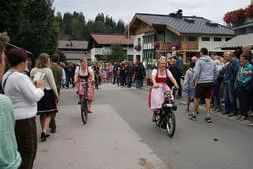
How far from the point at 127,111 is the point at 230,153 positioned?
15.3 ft

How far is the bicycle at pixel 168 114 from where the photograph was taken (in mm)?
5883

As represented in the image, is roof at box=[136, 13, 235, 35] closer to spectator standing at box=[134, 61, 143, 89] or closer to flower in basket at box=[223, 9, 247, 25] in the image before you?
spectator standing at box=[134, 61, 143, 89]

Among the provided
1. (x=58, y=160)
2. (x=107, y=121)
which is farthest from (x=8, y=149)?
(x=107, y=121)

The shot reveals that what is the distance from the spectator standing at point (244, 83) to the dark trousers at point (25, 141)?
234 inches

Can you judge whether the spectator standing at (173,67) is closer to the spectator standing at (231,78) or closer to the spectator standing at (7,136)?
the spectator standing at (231,78)

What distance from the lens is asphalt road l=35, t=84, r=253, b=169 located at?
445cm

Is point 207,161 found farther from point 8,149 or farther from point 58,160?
point 8,149

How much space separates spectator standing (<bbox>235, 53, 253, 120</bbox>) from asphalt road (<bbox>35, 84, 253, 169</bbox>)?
55cm

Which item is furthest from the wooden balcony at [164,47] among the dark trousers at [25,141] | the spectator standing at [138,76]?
the dark trousers at [25,141]

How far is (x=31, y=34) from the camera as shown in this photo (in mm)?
25766

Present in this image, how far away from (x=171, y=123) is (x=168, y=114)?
25cm

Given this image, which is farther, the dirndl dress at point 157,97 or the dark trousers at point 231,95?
the dark trousers at point 231,95

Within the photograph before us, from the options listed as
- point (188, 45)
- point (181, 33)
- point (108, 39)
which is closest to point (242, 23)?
point (181, 33)

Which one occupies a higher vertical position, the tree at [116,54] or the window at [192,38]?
the window at [192,38]
